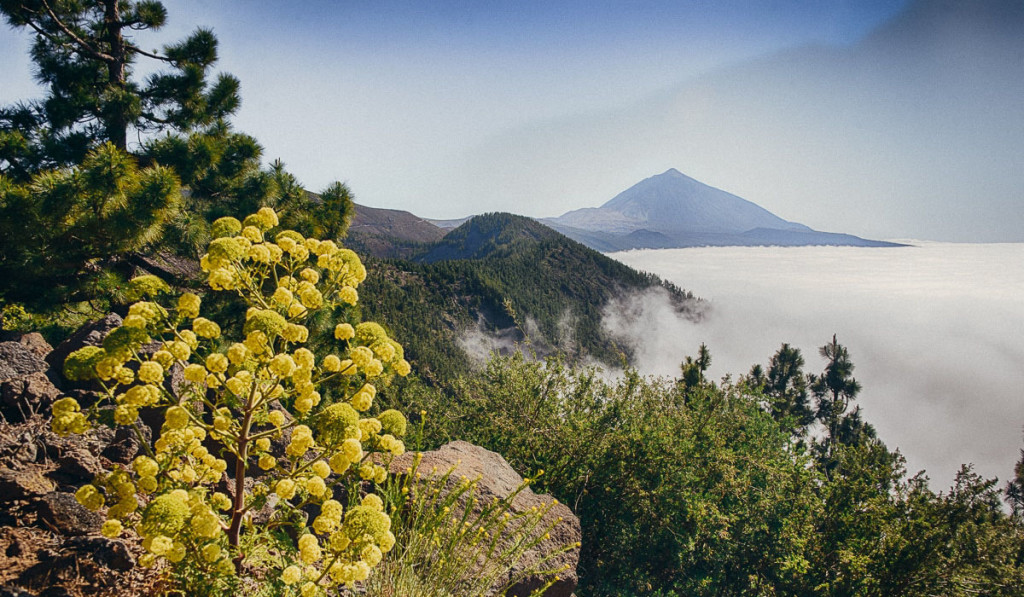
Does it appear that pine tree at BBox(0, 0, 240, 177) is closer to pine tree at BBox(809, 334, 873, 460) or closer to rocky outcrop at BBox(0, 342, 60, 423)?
rocky outcrop at BBox(0, 342, 60, 423)

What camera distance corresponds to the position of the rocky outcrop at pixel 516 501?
185 inches

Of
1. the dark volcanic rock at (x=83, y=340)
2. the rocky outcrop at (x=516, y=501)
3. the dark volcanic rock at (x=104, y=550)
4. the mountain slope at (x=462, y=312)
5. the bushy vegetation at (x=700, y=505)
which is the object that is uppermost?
the dark volcanic rock at (x=83, y=340)

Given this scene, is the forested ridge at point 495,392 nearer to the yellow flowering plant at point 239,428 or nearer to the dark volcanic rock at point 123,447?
the dark volcanic rock at point 123,447

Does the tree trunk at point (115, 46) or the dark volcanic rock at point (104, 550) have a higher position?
the tree trunk at point (115, 46)

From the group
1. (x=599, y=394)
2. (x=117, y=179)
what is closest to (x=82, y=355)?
(x=117, y=179)

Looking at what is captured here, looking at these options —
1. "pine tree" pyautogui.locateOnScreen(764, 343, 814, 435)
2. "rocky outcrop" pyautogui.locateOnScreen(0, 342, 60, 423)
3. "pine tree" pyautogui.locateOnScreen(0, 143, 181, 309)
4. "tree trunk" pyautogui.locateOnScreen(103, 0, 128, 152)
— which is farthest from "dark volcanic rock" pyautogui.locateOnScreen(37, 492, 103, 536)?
"pine tree" pyautogui.locateOnScreen(764, 343, 814, 435)

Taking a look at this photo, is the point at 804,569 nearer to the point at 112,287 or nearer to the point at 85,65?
the point at 112,287

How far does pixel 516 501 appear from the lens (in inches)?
222

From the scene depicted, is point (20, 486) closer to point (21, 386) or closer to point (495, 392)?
point (21, 386)

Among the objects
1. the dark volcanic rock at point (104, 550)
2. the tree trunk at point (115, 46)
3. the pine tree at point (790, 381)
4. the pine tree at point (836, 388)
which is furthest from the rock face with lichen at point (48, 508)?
the pine tree at point (790, 381)

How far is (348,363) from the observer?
2686mm

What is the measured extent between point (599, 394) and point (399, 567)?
7.25 metres

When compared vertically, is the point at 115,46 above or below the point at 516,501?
above

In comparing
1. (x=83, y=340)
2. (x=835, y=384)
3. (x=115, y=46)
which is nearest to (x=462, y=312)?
(x=835, y=384)
